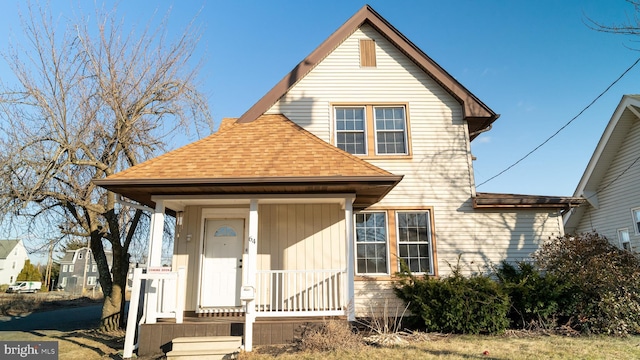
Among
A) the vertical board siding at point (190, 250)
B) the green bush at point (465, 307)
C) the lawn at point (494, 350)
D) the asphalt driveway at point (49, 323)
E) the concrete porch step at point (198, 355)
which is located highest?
the vertical board siding at point (190, 250)

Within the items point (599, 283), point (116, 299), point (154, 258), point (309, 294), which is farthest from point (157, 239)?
point (599, 283)

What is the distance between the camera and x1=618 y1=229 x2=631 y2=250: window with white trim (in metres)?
12.9

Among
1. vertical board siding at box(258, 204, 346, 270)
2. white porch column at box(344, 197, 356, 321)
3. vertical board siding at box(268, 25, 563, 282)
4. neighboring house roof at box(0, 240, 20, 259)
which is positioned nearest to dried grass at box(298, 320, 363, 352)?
white porch column at box(344, 197, 356, 321)

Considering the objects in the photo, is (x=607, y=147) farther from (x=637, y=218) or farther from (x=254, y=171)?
(x=254, y=171)

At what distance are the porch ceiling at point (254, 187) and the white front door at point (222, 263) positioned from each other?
1214 mm

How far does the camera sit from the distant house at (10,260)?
1893 inches

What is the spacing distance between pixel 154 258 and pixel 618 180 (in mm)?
15252

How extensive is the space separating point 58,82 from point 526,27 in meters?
14.5

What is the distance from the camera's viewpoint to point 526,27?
39.7ft

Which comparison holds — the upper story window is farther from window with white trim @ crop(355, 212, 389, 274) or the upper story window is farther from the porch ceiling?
the porch ceiling

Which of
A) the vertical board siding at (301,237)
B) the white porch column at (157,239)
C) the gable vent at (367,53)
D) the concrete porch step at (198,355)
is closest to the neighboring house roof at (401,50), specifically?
the gable vent at (367,53)

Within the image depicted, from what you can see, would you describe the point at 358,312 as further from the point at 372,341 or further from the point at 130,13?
the point at 130,13

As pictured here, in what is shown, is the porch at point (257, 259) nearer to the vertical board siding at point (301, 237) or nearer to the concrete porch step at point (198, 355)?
the vertical board siding at point (301, 237)

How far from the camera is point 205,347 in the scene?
645 cm
